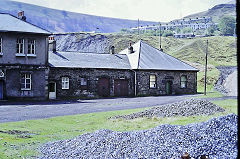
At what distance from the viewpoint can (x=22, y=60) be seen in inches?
1040

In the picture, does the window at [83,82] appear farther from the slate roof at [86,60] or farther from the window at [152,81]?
the window at [152,81]

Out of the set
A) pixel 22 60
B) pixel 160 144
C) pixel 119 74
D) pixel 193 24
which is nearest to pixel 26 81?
pixel 22 60

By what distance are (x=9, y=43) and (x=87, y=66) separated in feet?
25.9

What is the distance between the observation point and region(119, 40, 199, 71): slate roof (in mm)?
33688

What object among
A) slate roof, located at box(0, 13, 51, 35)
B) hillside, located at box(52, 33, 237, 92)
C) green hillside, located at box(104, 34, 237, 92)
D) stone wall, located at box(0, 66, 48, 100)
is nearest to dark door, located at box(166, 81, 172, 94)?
green hillside, located at box(104, 34, 237, 92)

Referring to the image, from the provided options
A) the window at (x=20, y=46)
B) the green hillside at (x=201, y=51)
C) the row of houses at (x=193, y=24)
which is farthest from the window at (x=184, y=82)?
the row of houses at (x=193, y=24)

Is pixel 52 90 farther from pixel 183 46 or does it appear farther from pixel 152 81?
pixel 183 46

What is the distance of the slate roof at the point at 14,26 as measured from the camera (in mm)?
25969

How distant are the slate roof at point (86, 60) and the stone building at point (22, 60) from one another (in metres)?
1.97

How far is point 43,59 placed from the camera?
27.5 meters

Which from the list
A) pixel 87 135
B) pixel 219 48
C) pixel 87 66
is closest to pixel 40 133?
pixel 87 135

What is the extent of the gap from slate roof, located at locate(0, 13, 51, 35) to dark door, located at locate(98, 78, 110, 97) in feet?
25.1

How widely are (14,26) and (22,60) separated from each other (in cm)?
312

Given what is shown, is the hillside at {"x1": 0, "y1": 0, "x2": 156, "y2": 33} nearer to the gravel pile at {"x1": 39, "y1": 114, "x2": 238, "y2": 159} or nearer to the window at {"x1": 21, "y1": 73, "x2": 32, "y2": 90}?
the window at {"x1": 21, "y1": 73, "x2": 32, "y2": 90}
